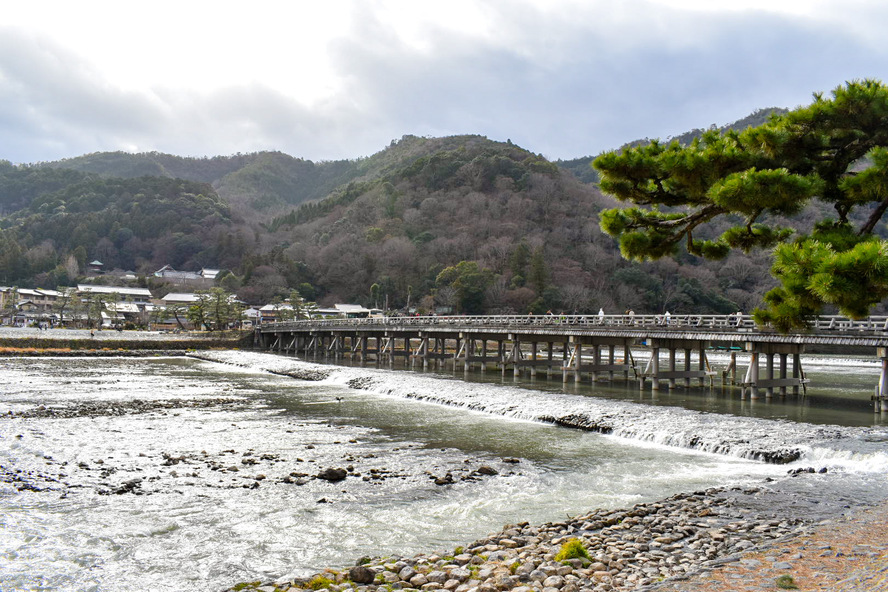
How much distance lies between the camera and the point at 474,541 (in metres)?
7.40

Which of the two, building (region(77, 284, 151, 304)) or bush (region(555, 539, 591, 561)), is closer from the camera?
bush (region(555, 539, 591, 561))

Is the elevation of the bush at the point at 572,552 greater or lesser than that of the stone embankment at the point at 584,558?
greater

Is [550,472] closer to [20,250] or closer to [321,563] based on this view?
[321,563]

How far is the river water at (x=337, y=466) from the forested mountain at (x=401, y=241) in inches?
2043

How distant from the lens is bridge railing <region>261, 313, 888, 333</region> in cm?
2025

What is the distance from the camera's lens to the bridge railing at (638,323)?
2025 cm

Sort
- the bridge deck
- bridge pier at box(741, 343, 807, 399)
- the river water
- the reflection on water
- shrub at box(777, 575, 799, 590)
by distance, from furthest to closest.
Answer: bridge pier at box(741, 343, 807, 399)
the bridge deck
the reflection on water
the river water
shrub at box(777, 575, 799, 590)

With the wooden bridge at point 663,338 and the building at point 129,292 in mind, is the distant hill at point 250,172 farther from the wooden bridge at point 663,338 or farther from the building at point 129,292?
the wooden bridge at point 663,338

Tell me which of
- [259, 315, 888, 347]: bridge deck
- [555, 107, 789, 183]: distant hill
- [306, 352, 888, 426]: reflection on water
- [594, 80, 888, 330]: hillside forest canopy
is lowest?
[306, 352, 888, 426]: reflection on water

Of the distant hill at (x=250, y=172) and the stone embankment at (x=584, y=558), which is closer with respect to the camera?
the stone embankment at (x=584, y=558)

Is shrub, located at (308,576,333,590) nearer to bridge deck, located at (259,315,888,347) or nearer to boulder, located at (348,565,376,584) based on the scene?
boulder, located at (348,565,376,584)

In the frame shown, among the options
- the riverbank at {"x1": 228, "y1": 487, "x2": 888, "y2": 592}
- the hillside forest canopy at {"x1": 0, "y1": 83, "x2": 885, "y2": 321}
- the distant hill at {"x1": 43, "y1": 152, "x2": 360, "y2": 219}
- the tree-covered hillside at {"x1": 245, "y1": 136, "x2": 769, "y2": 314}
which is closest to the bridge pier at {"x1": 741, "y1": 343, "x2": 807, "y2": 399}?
the riverbank at {"x1": 228, "y1": 487, "x2": 888, "y2": 592}

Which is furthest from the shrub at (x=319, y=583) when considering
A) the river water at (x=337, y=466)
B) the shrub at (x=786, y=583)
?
the shrub at (x=786, y=583)

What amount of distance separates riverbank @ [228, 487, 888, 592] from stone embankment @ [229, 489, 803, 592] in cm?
1
